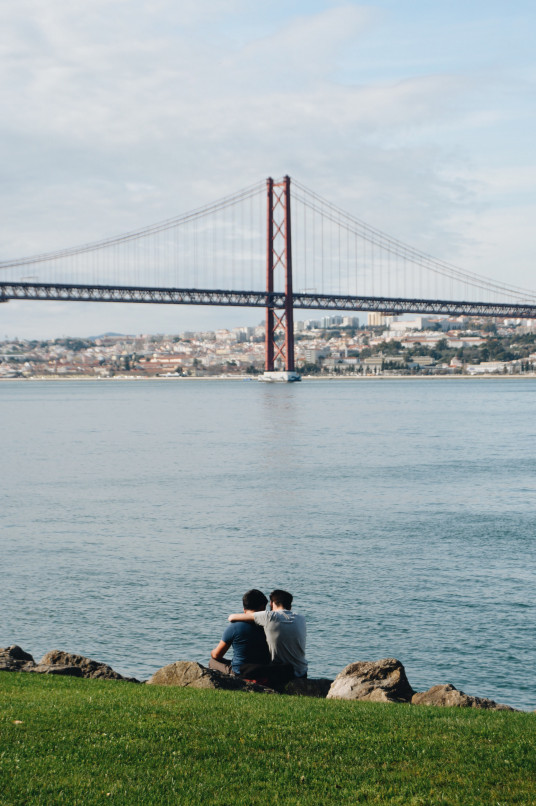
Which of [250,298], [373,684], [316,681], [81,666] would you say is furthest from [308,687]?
[250,298]

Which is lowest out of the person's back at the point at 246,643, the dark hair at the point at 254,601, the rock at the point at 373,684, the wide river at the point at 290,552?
the wide river at the point at 290,552

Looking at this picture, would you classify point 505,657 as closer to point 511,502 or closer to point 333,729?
point 333,729

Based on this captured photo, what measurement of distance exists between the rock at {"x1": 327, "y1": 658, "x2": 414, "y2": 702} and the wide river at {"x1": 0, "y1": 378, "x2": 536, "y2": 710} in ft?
3.95

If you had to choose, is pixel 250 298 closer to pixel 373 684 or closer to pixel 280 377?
pixel 280 377

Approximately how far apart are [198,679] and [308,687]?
849mm

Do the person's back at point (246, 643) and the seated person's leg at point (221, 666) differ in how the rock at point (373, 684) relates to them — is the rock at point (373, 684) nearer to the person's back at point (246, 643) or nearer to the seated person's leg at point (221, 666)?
the person's back at point (246, 643)

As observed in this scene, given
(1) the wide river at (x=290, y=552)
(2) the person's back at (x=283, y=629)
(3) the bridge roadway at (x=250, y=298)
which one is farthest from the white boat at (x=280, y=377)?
(2) the person's back at (x=283, y=629)

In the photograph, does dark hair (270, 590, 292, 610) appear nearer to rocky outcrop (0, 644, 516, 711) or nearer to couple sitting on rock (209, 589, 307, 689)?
couple sitting on rock (209, 589, 307, 689)

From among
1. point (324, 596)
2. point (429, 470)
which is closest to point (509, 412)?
point (429, 470)

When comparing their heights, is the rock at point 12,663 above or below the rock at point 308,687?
above

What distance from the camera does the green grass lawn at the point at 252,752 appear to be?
4148mm

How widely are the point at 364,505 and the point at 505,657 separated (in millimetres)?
9642

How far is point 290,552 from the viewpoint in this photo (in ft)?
46.3

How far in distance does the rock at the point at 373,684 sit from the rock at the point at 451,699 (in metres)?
0.16
